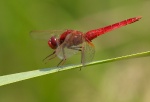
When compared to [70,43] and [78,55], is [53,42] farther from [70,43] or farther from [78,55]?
[78,55]

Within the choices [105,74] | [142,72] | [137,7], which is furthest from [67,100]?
[137,7]

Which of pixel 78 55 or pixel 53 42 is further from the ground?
pixel 53 42

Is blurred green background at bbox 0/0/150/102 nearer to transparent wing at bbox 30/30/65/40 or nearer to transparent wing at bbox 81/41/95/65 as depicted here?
transparent wing at bbox 30/30/65/40

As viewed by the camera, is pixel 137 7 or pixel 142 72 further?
pixel 137 7

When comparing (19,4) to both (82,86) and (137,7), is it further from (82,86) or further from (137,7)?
(137,7)

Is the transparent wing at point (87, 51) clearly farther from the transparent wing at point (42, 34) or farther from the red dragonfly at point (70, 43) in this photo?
the transparent wing at point (42, 34)

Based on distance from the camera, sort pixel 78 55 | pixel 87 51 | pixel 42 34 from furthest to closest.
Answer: pixel 78 55, pixel 42 34, pixel 87 51

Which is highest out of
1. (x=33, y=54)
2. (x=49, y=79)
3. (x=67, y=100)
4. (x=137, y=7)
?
(x=137, y=7)

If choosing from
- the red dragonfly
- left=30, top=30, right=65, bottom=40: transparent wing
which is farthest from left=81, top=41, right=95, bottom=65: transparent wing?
left=30, top=30, right=65, bottom=40: transparent wing

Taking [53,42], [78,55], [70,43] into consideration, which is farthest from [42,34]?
[78,55]
